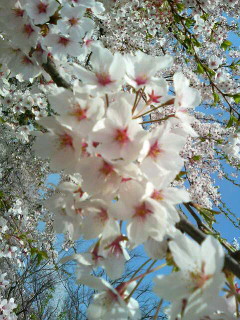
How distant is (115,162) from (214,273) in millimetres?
321

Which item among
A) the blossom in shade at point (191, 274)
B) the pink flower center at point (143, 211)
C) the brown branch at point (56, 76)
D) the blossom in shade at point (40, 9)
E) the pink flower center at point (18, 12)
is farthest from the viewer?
the pink flower center at point (18, 12)

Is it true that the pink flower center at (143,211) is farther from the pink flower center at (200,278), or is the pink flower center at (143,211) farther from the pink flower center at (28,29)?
the pink flower center at (28,29)

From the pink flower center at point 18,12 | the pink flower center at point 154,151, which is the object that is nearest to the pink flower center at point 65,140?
the pink flower center at point 154,151

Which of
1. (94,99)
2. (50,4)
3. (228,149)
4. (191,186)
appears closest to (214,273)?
(94,99)

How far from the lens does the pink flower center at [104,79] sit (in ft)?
3.07

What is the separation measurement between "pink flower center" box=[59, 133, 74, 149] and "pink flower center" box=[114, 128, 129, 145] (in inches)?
5.2

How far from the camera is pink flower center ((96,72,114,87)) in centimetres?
94

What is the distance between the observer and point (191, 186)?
210 inches

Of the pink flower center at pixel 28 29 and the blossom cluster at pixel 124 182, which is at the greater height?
the pink flower center at pixel 28 29

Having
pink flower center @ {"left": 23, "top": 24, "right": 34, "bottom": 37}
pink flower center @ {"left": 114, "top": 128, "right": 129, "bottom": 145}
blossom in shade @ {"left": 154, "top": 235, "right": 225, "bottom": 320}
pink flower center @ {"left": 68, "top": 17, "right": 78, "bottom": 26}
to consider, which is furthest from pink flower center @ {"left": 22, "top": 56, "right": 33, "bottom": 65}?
blossom in shade @ {"left": 154, "top": 235, "right": 225, "bottom": 320}

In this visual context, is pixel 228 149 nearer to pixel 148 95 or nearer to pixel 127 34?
pixel 127 34

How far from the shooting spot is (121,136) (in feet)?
2.74

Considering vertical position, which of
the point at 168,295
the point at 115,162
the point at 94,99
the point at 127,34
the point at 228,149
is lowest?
the point at 168,295

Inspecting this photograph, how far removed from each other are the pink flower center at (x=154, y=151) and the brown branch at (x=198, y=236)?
18cm
